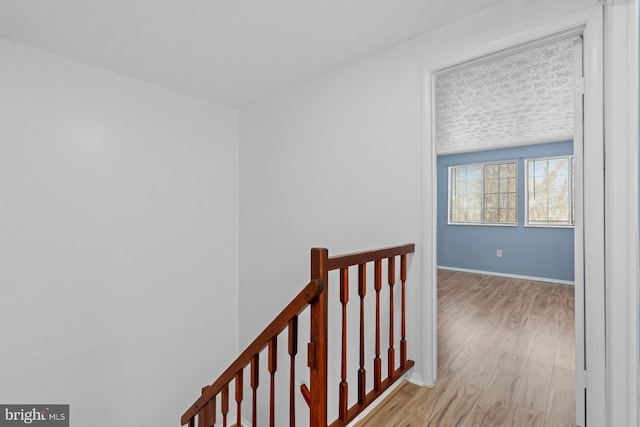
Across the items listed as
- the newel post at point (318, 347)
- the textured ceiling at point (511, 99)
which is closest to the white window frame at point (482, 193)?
the textured ceiling at point (511, 99)

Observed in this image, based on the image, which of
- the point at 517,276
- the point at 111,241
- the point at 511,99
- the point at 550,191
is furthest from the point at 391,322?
the point at 550,191

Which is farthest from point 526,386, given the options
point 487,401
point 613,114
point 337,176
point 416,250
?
point 337,176

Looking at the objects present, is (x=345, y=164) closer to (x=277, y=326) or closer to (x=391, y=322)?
(x=391, y=322)

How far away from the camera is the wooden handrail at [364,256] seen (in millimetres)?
1293

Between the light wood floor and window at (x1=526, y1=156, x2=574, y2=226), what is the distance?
1.82m

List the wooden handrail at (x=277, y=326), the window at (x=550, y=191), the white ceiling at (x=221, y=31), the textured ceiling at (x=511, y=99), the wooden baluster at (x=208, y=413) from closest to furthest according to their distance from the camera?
1. the wooden handrail at (x=277, y=326)
2. the white ceiling at (x=221, y=31)
3. the wooden baluster at (x=208, y=413)
4. the textured ceiling at (x=511, y=99)
5. the window at (x=550, y=191)

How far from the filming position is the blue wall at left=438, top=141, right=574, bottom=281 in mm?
4840

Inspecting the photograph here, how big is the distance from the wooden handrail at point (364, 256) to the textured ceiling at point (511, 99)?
Answer: 3.65 ft

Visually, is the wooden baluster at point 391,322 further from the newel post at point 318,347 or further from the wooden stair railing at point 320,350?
the newel post at point 318,347

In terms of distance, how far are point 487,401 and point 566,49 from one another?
2.46m

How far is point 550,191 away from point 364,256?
5126 mm

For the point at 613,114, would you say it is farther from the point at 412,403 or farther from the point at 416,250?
the point at 412,403

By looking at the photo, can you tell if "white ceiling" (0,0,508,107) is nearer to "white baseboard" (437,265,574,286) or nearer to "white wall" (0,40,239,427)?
"white wall" (0,40,239,427)

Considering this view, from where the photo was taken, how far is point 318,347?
1.23m
